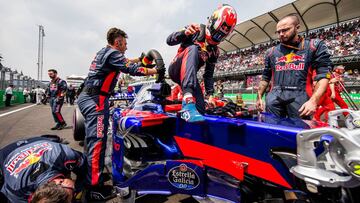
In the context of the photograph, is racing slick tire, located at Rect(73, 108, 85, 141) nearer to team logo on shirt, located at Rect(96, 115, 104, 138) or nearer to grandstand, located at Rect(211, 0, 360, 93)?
team logo on shirt, located at Rect(96, 115, 104, 138)

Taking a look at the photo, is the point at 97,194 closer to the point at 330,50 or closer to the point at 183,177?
the point at 183,177

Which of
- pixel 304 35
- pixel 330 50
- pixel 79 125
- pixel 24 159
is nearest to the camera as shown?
pixel 24 159

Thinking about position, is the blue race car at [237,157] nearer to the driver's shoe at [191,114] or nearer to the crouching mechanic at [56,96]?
the driver's shoe at [191,114]

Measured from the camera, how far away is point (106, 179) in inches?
121

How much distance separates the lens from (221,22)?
6.36 feet

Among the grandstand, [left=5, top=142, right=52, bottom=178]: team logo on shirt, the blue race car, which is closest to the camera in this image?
the blue race car

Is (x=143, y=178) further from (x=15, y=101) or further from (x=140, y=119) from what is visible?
(x=15, y=101)

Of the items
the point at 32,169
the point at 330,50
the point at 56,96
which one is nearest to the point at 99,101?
the point at 32,169

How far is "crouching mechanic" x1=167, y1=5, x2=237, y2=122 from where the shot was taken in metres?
1.74

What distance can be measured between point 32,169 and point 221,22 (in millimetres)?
1788

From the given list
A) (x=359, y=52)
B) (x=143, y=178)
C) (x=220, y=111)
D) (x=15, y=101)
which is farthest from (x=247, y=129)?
(x=15, y=101)

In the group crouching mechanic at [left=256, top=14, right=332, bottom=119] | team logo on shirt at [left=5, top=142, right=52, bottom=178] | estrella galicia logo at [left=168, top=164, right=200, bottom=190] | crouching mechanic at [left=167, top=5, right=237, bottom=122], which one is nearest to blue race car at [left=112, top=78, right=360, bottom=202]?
estrella galicia logo at [left=168, top=164, right=200, bottom=190]

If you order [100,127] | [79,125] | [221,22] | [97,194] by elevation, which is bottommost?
[97,194]

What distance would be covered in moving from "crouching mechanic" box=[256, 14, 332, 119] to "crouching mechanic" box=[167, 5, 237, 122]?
0.83m
